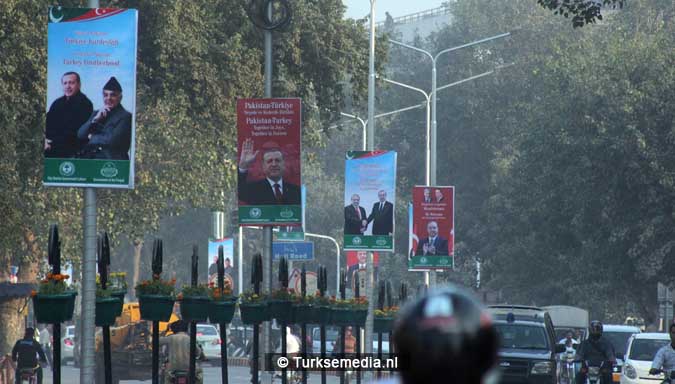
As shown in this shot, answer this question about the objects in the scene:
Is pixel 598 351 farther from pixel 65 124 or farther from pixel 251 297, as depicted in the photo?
pixel 65 124

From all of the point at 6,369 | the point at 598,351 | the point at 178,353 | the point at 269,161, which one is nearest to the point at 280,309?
the point at 269,161

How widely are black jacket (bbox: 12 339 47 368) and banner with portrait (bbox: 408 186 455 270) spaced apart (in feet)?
34.9

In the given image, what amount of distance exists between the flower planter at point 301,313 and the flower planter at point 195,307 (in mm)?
4773

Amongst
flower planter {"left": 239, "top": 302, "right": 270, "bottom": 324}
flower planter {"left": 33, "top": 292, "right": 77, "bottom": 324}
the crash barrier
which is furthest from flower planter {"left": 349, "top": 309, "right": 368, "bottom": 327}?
flower planter {"left": 33, "top": 292, "right": 77, "bottom": 324}

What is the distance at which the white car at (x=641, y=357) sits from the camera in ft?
95.9

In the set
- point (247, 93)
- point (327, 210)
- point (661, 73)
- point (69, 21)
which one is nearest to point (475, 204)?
point (327, 210)

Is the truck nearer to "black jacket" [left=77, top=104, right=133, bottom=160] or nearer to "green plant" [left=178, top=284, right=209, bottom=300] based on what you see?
"green plant" [left=178, top=284, right=209, bottom=300]

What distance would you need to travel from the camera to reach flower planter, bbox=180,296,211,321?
18188mm

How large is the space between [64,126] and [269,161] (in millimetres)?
7391

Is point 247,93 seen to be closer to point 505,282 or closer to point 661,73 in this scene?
point 661,73

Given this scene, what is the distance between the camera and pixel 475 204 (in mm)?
77688

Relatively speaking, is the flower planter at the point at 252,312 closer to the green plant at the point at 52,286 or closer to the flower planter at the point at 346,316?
the flower planter at the point at 346,316

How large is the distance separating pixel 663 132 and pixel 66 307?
123 feet

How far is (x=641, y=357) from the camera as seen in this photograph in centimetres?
3011
